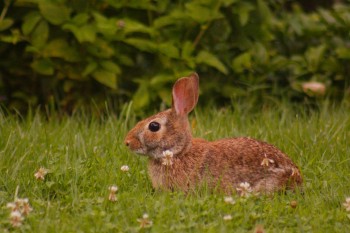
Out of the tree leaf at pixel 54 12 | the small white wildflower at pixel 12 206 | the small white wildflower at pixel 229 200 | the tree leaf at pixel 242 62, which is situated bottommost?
the tree leaf at pixel 242 62

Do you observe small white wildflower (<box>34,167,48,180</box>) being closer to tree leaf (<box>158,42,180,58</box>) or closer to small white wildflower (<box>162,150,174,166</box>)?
small white wildflower (<box>162,150,174,166</box>)

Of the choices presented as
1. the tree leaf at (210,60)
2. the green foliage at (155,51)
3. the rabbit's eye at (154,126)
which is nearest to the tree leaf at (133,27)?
the green foliage at (155,51)

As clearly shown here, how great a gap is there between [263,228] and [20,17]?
4311mm

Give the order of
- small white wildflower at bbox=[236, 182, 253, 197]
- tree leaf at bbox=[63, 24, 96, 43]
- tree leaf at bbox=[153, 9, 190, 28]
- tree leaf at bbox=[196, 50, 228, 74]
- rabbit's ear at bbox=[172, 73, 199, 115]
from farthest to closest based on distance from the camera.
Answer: tree leaf at bbox=[196, 50, 228, 74], tree leaf at bbox=[153, 9, 190, 28], tree leaf at bbox=[63, 24, 96, 43], rabbit's ear at bbox=[172, 73, 199, 115], small white wildflower at bbox=[236, 182, 253, 197]

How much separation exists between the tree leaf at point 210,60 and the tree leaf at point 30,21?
163 centimetres

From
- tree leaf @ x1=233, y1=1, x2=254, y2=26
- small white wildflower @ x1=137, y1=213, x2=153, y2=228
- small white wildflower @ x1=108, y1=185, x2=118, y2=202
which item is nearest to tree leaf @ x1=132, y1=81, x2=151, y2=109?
tree leaf @ x1=233, y1=1, x2=254, y2=26

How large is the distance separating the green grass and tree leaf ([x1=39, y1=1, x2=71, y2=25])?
3.25ft

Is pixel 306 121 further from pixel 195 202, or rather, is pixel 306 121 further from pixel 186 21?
pixel 195 202

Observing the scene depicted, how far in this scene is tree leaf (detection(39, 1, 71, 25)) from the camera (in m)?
7.38

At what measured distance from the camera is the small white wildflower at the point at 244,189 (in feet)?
16.1

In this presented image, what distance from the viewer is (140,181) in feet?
17.7

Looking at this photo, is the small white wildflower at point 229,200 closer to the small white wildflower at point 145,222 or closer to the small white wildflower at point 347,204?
the small white wildflower at point 145,222

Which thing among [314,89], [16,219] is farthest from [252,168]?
[314,89]

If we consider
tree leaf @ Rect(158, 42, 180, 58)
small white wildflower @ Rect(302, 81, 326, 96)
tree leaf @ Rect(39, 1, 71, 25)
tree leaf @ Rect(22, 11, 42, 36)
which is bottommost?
small white wildflower @ Rect(302, 81, 326, 96)
